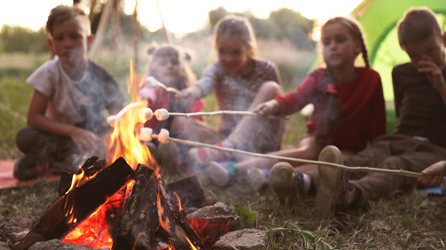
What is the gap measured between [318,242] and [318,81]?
142 centimetres

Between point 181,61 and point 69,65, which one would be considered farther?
point 181,61

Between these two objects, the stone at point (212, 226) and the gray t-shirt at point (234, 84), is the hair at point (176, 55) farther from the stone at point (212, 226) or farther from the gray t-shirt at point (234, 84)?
the stone at point (212, 226)

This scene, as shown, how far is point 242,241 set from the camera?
47.1 inches

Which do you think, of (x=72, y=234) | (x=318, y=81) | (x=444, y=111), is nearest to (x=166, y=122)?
(x=318, y=81)

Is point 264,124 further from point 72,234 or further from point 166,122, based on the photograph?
point 72,234

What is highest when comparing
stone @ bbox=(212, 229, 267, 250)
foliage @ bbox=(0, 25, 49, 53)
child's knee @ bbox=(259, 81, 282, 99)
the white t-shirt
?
foliage @ bbox=(0, 25, 49, 53)

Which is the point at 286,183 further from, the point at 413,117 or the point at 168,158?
the point at 413,117

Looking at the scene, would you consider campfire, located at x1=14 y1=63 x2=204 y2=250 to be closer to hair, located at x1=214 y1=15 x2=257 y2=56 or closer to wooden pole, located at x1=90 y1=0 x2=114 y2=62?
hair, located at x1=214 y1=15 x2=257 y2=56

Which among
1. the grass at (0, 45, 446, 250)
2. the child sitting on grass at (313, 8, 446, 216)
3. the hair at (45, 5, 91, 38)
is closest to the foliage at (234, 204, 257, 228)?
the grass at (0, 45, 446, 250)

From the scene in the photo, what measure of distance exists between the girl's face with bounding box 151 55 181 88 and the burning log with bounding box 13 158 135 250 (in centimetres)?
160

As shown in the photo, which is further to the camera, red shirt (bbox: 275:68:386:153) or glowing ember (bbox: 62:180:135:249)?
red shirt (bbox: 275:68:386:153)

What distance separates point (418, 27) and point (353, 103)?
0.58m

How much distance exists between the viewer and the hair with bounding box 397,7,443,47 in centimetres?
212

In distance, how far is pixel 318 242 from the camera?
130cm
